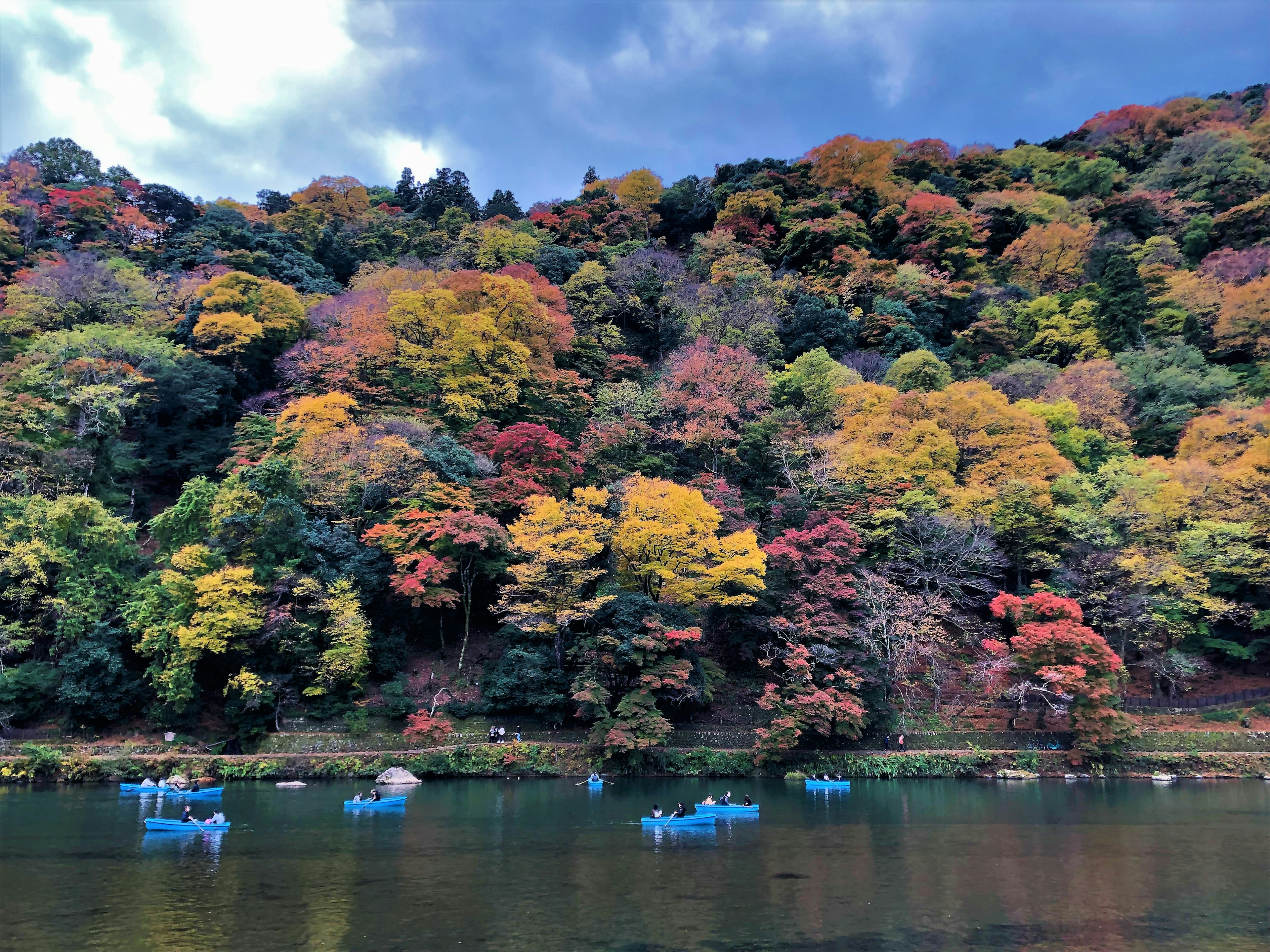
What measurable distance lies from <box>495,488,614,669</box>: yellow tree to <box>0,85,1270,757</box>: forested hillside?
8.8 inches

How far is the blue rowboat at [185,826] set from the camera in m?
23.6

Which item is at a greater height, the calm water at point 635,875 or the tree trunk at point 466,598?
the tree trunk at point 466,598

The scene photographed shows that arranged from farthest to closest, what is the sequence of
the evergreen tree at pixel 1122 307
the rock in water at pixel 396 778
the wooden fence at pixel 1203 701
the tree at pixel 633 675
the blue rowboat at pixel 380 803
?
the evergreen tree at pixel 1122 307, the wooden fence at pixel 1203 701, the tree at pixel 633 675, the rock in water at pixel 396 778, the blue rowboat at pixel 380 803

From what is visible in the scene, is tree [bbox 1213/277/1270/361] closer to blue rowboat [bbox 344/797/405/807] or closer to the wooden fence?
the wooden fence

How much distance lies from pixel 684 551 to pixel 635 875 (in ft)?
60.7

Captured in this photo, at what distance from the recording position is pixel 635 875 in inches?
752

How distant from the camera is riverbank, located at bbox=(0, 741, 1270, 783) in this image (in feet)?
110

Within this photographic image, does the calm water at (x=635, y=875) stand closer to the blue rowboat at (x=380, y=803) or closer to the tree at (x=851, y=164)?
the blue rowboat at (x=380, y=803)

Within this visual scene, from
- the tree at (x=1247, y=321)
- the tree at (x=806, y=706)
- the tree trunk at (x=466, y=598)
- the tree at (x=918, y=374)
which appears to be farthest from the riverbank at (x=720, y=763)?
the tree at (x=1247, y=321)

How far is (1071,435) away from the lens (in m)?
44.6

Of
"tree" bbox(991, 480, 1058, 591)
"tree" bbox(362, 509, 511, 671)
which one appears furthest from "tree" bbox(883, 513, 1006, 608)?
"tree" bbox(362, 509, 511, 671)

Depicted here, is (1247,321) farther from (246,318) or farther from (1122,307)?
(246,318)

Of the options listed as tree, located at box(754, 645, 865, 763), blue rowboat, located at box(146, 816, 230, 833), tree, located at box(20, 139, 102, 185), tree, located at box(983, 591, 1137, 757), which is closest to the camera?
blue rowboat, located at box(146, 816, 230, 833)

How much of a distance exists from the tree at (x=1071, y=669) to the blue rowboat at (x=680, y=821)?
16.6m
